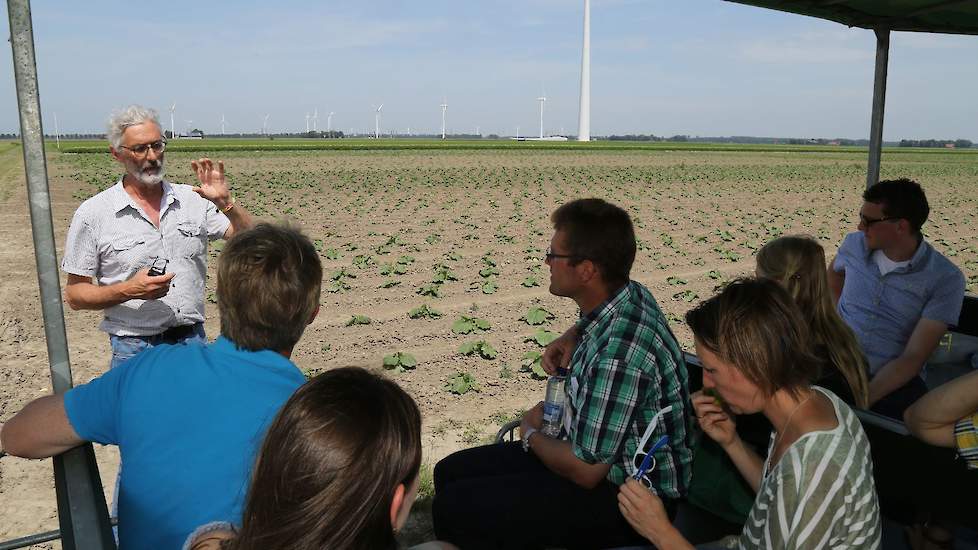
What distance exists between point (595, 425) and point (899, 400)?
2.19 m

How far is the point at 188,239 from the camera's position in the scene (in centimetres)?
364

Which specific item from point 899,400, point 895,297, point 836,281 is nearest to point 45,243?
point 899,400

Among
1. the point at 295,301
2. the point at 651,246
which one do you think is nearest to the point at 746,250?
the point at 651,246

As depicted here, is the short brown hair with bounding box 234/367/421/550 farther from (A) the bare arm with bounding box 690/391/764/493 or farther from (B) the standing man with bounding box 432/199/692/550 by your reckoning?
(A) the bare arm with bounding box 690/391/764/493

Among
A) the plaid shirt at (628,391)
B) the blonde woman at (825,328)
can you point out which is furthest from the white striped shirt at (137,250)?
the blonde woman at (825,328)

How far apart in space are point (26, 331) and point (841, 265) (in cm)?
820

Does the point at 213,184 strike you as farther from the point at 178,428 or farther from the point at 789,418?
the point at 789,418

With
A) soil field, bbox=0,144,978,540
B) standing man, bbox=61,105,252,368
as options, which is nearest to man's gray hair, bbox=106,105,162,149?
standing man, bbox=61,105,252,368

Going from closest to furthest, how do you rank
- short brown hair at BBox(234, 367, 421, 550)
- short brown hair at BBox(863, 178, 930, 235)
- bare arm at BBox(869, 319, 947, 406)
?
short brown hair at BBox(234, 367, 421, 550), bare arm at BBox(869, 319, 947, 406), short brown hair at BBox(863, 178, 930, 235)

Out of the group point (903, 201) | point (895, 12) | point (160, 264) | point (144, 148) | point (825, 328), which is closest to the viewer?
point (825, 328)

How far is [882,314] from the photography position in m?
4.12

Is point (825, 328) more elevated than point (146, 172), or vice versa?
point (146, 172)

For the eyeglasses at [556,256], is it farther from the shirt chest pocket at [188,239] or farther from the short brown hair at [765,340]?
the shirt chest pocket at [188,239]

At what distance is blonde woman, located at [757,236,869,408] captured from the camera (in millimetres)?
3104
